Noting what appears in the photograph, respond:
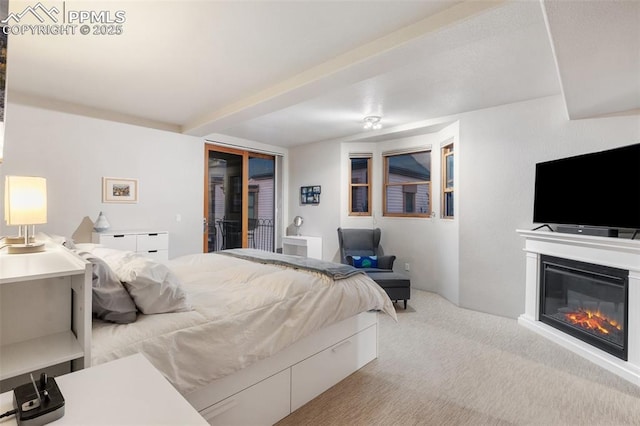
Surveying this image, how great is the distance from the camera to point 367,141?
5.42 meters

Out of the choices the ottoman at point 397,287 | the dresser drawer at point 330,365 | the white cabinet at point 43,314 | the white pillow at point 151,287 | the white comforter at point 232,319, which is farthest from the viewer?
the ottoman at point 397,287

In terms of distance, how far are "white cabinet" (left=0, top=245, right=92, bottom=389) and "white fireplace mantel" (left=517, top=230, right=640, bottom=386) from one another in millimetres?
3559

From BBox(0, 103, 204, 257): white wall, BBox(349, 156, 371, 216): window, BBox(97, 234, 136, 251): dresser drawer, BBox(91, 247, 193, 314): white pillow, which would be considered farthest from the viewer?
BBox(349, 156, 371, 216): window

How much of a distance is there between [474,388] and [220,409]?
5.83 ft

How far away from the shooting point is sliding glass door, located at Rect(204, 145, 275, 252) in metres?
5.25

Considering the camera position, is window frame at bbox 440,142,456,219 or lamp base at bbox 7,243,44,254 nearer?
lamp base at bbox 7,243,44,254

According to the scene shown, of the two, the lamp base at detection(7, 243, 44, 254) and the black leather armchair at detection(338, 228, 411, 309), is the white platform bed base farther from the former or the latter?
the black leather armchair at detection(338, 228, 411, 309)

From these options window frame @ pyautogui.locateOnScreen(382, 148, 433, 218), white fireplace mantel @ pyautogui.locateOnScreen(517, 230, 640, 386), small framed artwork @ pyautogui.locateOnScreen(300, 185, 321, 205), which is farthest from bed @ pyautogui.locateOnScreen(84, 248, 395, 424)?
small framed artwork @ pyautogui.locateOnScreen(300, 185, 321, 205)

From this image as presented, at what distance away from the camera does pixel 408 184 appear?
5.16 meters

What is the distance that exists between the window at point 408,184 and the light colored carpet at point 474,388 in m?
2.33

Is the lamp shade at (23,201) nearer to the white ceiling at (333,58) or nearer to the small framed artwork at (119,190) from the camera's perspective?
the white ceiling at (333,58)

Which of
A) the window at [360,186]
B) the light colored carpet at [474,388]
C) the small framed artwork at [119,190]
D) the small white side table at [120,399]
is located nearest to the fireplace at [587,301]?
the light colored carpet at [474,388]

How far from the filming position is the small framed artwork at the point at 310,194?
Result: 5.90 meters

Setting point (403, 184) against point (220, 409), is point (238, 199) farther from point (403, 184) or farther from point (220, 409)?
point (220, 409)
